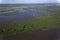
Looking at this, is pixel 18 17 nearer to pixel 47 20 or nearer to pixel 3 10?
pixel 3 10

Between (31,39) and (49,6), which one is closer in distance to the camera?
(31,39)

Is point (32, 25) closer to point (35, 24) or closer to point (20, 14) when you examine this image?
point (35, 24)

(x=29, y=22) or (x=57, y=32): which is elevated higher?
(x=29, y=22)

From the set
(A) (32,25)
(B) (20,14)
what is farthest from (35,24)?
(B) (20,14)

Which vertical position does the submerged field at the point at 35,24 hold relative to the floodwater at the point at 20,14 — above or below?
below

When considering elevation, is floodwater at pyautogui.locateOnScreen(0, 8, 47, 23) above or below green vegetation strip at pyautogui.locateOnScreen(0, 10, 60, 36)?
above

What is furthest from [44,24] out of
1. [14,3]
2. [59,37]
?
[14,3]
